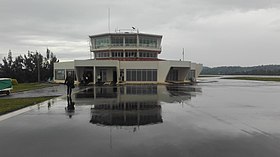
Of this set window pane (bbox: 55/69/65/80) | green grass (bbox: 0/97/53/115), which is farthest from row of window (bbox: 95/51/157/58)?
green grass (bbox: 0/97/53/115)

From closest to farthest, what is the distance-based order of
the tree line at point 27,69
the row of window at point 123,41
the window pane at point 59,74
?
1. the window pane at point 59,74
2. the row of window at point 123,41
3. the tree line at point 27,69

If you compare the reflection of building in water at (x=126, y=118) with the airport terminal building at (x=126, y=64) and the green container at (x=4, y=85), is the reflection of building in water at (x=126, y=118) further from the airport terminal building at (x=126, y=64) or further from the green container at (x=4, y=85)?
the airport terminal building at (x=126, y=64)

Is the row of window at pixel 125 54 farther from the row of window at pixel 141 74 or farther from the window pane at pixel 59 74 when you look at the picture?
the window pane at pixel 59 74

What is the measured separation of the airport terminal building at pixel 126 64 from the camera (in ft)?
144

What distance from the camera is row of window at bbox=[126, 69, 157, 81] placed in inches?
1742

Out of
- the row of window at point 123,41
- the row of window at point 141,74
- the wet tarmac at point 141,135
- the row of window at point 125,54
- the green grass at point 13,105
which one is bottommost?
the wet tarmac at point 141,135

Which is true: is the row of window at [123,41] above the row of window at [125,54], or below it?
above

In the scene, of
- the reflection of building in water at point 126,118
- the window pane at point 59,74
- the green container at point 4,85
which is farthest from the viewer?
the window pane at point 59,74

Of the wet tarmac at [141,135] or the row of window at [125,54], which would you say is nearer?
the wet tarmac at [141,135]

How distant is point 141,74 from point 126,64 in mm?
3130

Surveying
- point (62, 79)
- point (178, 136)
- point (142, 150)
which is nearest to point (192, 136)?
point (178, 136)

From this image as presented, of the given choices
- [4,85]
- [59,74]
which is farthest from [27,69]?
[4,85]

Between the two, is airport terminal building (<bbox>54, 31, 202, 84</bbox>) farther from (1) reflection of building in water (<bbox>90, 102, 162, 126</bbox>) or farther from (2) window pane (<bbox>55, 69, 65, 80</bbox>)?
(1) reflection of building in water (<bbox>90, 102, 162, 126</bbox>)

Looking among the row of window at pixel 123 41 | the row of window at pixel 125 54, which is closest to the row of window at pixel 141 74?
the row of window at pixel 125 54
